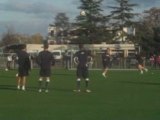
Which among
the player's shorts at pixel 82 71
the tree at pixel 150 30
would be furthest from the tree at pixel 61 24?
the player's shorts at pixel 82 71

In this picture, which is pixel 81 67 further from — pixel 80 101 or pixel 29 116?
pixel 29 116

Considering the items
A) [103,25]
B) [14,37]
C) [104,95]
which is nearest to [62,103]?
[104,95]

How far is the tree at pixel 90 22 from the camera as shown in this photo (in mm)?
114812

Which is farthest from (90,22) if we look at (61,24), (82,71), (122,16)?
(82,71)

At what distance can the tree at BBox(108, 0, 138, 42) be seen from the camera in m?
118

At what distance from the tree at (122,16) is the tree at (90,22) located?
9.36 feet

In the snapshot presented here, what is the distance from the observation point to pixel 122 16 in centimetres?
11725

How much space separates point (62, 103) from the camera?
1894 cm

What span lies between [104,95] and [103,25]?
9525cm

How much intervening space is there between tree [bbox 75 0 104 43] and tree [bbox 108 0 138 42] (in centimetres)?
285

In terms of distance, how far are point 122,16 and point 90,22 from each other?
21.5 feet

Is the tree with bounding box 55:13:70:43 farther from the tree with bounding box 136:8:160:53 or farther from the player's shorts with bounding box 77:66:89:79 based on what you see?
the player's shorts with bounding box 77:66:89:79

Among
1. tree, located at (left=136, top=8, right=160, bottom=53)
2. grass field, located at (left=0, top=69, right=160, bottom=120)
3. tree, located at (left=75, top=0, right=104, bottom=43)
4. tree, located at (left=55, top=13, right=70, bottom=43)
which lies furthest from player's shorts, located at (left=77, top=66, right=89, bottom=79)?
tree, located at (left=55, top=13, right=70, bottom=43)

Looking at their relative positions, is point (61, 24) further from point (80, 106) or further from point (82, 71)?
point (80, 106)
